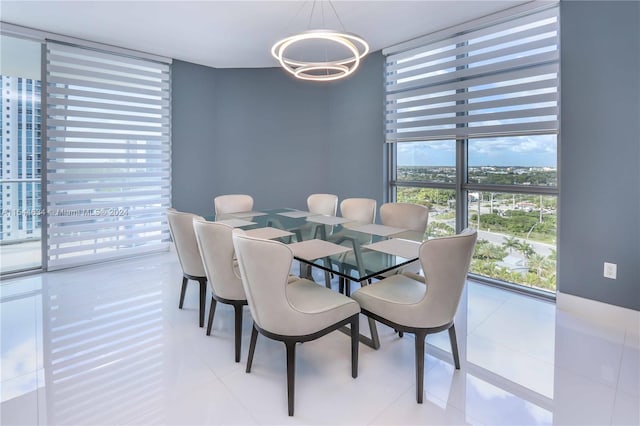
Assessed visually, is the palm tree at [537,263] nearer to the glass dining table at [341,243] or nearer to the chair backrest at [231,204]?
the glass dining table at [341,243]

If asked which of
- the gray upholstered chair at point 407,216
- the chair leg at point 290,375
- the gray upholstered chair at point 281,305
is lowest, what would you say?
the chair leg at point 290,375

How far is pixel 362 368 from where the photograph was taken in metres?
2.02

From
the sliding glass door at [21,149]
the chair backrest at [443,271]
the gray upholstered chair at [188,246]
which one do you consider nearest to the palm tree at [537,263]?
the chair backrest at [443,271]

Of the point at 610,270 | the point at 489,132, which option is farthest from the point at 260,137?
the point at 610,270

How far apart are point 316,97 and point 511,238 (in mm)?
3264

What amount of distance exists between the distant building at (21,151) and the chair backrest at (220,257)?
3.12 m

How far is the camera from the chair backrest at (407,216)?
9.41 ft

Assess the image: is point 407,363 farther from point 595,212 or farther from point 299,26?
point 299,26

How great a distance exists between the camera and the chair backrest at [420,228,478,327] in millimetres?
1639

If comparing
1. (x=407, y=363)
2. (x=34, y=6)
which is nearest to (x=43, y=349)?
(x=407, y=363)

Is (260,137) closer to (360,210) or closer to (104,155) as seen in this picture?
(104,155)

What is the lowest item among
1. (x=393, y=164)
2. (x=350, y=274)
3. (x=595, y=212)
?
(x=350, y=274)

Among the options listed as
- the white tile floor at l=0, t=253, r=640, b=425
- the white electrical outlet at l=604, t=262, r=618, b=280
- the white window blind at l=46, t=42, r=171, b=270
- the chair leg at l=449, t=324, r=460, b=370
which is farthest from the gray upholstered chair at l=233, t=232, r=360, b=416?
the white window blind at l=46, t=42, r=171, b=270

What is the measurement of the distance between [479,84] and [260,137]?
122 inches
